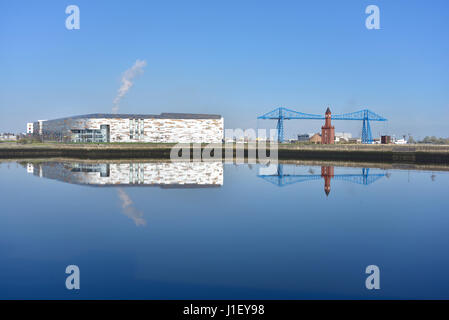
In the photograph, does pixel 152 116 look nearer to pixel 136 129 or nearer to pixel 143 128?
pixel 143 128

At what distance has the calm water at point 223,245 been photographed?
6.90 metres

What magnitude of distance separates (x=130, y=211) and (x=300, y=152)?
50.9 metres

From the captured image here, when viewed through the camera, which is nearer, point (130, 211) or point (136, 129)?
point (130, 211)

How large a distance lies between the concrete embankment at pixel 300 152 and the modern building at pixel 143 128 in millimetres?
15095

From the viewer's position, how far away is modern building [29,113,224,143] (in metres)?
77.2

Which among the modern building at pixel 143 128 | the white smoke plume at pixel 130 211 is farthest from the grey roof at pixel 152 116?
the white smoke plume at pixel 130 211

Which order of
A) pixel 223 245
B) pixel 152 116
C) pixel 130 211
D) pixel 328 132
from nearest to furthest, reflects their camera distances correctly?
pixel 223 245
pixel 130 211
pixel 328 132
pixel 152 116

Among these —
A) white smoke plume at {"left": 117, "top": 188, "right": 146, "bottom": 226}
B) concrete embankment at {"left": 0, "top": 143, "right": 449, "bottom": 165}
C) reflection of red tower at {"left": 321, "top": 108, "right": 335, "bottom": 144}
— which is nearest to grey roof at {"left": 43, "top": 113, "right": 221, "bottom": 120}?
concrete embankment at {"left": 0, "top": 143, "right": 449, "bottom": 165}

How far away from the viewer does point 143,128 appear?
260 feet

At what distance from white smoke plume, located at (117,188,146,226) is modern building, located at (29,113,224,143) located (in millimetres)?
61873

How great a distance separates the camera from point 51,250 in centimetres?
913

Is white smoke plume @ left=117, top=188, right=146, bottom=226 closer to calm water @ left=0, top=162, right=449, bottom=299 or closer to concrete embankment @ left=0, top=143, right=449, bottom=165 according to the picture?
calm water @ left=0, top=162, right=449, bottom=299

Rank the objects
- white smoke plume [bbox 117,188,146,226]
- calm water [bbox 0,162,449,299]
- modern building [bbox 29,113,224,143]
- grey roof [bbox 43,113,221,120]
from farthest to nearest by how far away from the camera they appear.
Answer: grey roof [bbox 43,113,221,120]
modern building [bbox 29,113,224,143]
white smoke plume [bbox 117,188,146,226]
calm water [bbox 0,162,449,299]

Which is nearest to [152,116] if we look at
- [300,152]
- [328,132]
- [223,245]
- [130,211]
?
[300,152]
